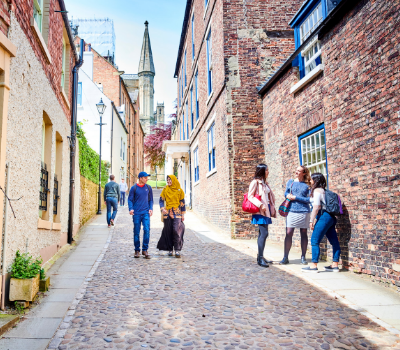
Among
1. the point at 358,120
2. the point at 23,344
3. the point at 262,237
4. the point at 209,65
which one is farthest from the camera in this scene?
the point at 209,65

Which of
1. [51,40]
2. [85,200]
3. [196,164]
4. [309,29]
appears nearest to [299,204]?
[309,29]

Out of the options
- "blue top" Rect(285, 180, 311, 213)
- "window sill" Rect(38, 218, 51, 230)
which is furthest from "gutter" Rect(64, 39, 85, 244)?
"blue top" Rect(285, 180, 311, 213)

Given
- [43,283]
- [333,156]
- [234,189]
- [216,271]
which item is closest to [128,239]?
[234,189]

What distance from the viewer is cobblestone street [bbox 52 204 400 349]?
351 cm

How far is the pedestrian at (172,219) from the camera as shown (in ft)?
27.4

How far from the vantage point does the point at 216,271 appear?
671cm

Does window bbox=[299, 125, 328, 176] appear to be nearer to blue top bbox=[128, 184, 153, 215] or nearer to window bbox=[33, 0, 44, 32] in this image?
blue top bbox=[128, 184, 153, 215]

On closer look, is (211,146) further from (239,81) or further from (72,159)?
(72,159)

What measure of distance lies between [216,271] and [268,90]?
627cm

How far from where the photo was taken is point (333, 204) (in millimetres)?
6242

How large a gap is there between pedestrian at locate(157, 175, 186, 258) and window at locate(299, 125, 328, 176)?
2943mm

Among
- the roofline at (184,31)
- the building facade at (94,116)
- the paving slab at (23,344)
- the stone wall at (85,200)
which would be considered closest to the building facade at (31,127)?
the paving slab at (23,344)

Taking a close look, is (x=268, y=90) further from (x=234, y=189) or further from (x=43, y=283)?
(x=43, y=283)

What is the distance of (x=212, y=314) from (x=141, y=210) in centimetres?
434
